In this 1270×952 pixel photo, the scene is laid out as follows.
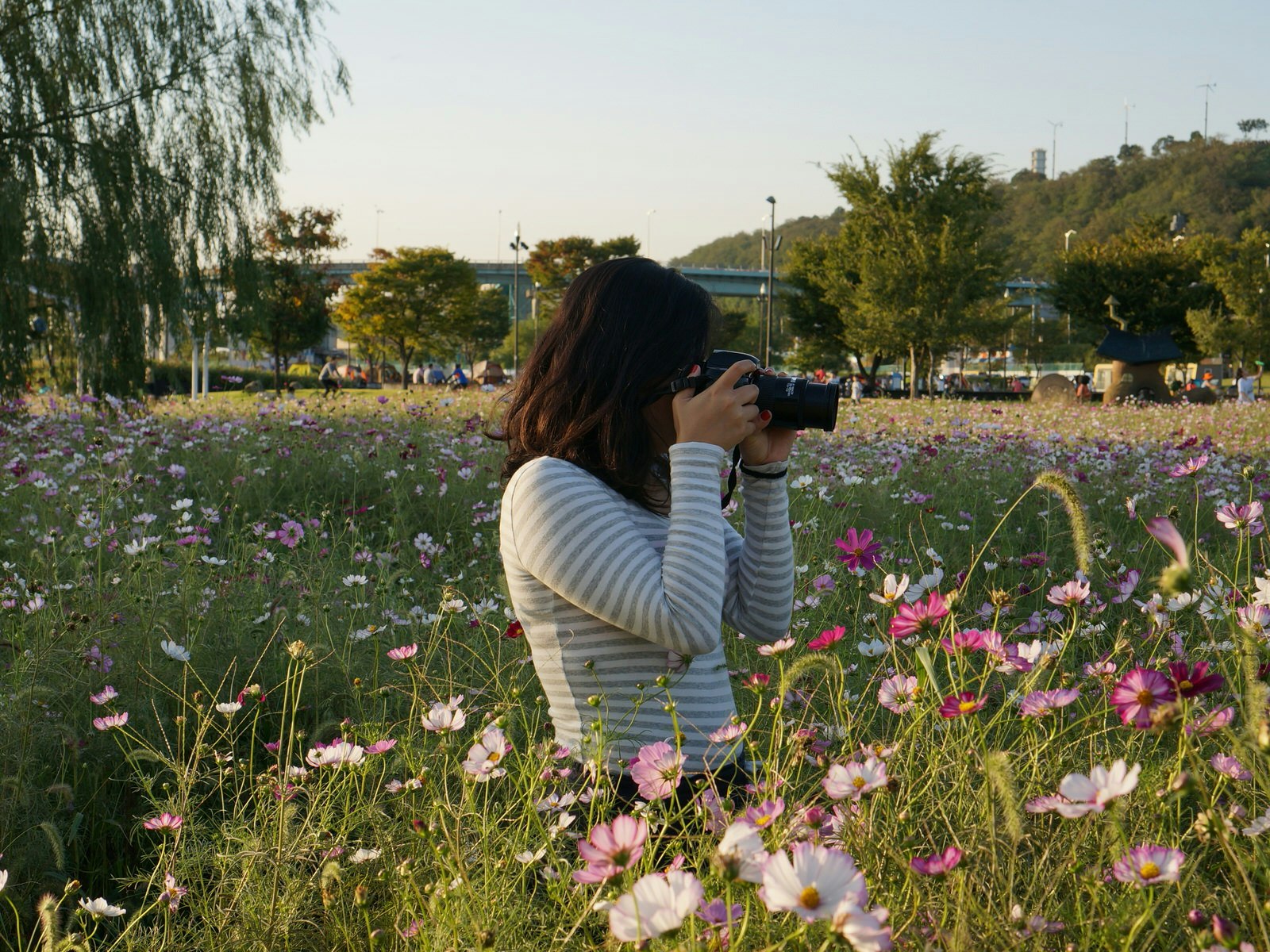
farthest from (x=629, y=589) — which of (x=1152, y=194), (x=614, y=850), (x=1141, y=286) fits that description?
(x=1152, y=194)

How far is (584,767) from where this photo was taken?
1537mm

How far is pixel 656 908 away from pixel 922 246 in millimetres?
28799

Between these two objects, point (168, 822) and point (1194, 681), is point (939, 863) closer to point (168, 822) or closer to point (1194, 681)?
point (1194, 681)

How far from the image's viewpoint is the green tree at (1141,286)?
3972 cm

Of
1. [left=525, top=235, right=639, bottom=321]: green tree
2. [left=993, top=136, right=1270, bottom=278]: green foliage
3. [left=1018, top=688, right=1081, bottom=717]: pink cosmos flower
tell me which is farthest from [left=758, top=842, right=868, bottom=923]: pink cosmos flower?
[left=993, top=136, right=1270, bottom=278]: green foliage

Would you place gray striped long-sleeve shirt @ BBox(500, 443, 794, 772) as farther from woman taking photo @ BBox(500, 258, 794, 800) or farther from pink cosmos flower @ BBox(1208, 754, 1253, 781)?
pink cosmos flower @ BBox(1208, 754, 1253, 781)

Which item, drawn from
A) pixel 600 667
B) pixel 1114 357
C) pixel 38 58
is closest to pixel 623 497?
pixel 600 667

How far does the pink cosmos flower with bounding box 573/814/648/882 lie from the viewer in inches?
33.6

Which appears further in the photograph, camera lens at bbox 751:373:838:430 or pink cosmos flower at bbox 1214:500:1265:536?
camera lens at bbox 751:373:838:430

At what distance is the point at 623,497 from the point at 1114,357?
2451 cm

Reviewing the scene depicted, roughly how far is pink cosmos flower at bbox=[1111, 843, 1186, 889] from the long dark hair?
0.98 metres

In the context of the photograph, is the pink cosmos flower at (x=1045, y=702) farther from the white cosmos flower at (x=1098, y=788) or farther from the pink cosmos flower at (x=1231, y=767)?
the white cosmos flower at (x=1098, y=788)

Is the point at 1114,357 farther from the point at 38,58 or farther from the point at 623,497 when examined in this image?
the point at 623,497

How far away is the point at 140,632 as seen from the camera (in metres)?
2.65
